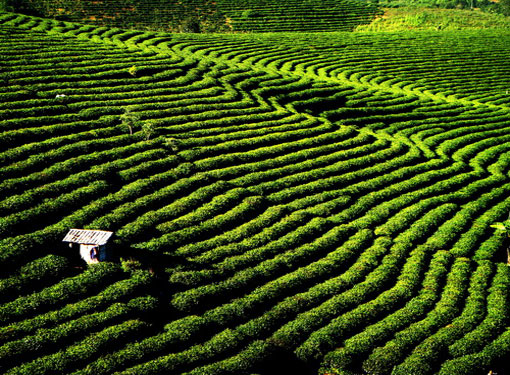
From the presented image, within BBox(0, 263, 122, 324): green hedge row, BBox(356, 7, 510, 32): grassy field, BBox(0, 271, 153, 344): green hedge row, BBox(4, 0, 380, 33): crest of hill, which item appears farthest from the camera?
BBox(356, 7, 510, 32): grassy field

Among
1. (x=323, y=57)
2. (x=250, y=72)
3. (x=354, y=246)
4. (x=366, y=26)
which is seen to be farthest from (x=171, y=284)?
(x=366, y=26)

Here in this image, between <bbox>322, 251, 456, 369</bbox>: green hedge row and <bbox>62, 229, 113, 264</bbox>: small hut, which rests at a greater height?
<bbox>62, 229, 113, 264</bbox>: small hut

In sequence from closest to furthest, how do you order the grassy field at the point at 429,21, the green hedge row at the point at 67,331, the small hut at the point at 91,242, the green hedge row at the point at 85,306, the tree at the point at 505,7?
1. the green hedge row at the point at 67,331
2. the green hedge row at the point at 85,306
3. the small hut at the point at 91,242
4. the grassy field at the point at 429,21
5. the tree at the point at 505,7

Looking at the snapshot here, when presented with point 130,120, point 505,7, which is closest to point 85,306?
point 130,120

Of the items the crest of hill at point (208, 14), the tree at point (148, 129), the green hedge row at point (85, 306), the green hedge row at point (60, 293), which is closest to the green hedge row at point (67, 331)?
the green hedge row at point (85, 306)

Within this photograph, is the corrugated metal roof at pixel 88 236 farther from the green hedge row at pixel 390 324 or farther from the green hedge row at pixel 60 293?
the green hedge row at pixel 390 324

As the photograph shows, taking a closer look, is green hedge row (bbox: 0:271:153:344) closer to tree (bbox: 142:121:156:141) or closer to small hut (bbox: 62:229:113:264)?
small hut (bbox: 62:229:113:264)

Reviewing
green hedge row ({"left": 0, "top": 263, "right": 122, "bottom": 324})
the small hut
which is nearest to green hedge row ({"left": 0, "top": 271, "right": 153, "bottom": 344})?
green hedge row ({"left": 0, "top": 263, "right": 122, "bottom": 324})
